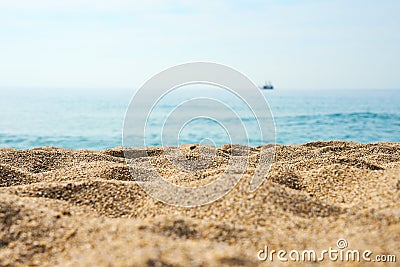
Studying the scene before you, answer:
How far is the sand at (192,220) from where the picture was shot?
1.64 meters

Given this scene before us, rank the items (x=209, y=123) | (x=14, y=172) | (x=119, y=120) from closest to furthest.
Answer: (x=14, y=172)
(x=209, y=123)
(x=119, y=120)

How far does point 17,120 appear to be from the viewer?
1852cm

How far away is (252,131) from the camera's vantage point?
1527cm

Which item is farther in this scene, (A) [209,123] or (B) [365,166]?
(A) [209,123]

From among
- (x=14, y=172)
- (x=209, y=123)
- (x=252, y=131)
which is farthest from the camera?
(x=209, y=123)

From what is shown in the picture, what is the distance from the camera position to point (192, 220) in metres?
1.93

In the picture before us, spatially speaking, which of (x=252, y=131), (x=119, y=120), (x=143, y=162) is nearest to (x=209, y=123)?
(x=252, y=131)

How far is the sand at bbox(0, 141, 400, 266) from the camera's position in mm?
1643

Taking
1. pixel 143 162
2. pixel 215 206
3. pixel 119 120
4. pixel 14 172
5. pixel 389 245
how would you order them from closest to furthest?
pixel 389 245 → pixel 215 206 → pixel 14 172 → pixel 143 162 → pixel 119 120

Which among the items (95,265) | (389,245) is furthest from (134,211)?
(389,245)

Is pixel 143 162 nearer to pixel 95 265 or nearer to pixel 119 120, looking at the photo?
pixel 95 265

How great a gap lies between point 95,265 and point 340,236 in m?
1.11

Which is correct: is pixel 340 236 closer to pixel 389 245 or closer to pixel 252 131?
pixel 389 245

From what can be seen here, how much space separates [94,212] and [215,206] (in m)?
0.68
